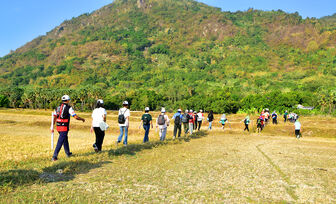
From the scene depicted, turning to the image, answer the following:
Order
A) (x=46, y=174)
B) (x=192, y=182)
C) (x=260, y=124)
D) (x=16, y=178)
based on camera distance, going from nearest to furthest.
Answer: (x=16, y=178), (x=46, y=174), (x=192, y=182), (x=260, y=124)

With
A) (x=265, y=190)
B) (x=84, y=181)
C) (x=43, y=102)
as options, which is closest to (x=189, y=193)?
(x=265, y=190)

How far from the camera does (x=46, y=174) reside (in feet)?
23.6

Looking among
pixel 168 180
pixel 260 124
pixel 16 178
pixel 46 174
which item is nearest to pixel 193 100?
pixel 260 124

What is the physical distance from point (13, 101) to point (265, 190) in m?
123

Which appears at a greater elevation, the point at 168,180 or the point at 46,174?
the point at 46,174

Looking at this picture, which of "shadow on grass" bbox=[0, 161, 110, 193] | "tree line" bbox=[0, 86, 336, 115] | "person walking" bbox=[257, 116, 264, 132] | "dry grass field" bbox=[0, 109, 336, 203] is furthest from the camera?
"tree line" bbox=[0, 86, 336, 115]

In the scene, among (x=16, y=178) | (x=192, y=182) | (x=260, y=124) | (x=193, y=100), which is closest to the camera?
(x=16, y=178)

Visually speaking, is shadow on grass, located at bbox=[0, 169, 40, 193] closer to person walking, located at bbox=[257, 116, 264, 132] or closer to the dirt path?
the dirt path

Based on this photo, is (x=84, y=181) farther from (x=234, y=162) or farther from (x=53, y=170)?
(x=234, y=162)

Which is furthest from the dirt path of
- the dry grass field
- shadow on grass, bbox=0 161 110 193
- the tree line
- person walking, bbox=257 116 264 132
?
the tree line

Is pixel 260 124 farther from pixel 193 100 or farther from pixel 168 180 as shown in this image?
pixel 193 100

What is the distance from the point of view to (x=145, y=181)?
7211 mm

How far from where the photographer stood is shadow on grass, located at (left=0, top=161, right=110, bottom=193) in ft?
20.2

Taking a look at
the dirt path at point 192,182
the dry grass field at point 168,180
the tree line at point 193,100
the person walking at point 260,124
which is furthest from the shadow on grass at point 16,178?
the tree line at point 193,100
